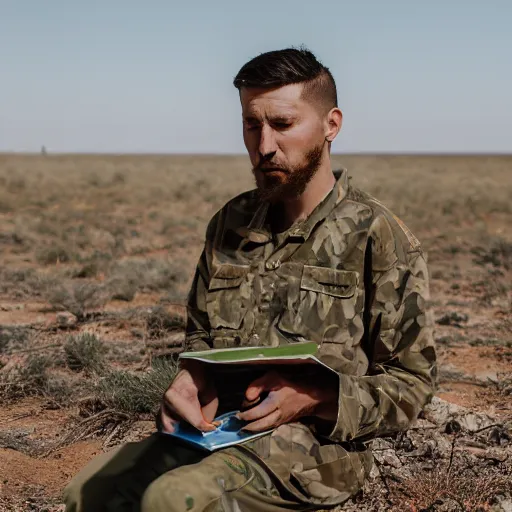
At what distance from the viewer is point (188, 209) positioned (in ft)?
75.5

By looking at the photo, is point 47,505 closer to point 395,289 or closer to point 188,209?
point 395,289

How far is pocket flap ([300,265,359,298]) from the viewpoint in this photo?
102 inches

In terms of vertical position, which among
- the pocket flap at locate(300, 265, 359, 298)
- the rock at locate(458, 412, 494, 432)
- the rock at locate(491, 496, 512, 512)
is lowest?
the rock at locate(491, 496, 512, 512)

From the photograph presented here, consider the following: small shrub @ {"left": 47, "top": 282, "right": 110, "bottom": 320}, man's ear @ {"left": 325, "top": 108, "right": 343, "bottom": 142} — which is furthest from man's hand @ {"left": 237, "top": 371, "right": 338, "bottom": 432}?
small shrub @ {"left": 47, "top": 282, "right": 110, "bottom": 320}

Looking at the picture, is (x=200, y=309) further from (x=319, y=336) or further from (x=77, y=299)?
(x=77, y=299)

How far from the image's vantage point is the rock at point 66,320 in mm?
7454

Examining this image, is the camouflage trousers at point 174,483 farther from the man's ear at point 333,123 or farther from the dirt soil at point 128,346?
the dirt soil at point 128,346

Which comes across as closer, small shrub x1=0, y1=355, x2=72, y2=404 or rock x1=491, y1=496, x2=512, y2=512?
rock x1=491, y1=496, x2=512, y2=512

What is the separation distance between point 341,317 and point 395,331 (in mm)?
176

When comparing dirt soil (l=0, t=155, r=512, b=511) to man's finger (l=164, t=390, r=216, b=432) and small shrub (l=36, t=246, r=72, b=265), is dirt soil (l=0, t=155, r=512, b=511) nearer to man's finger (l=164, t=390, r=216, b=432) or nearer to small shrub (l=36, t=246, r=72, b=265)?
small shrub (l=36, t=246, r=72, b=265)

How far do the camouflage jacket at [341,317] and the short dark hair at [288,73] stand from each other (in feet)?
1.06

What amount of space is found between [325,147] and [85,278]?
8794 mm

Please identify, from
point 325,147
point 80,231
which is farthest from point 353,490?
point 80,231

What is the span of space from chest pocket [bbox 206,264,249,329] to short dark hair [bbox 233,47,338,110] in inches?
24.5
